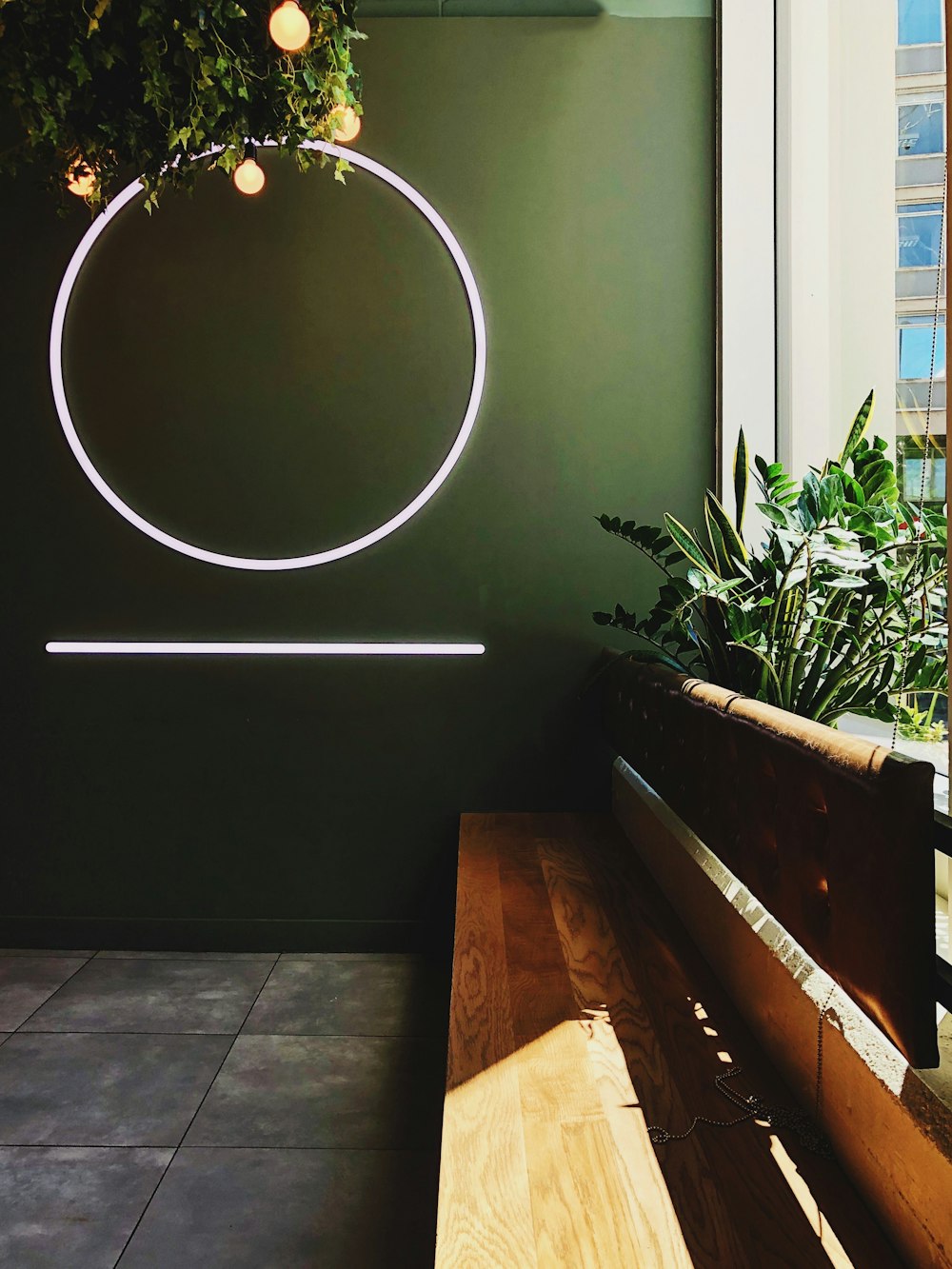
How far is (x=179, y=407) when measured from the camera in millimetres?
3324

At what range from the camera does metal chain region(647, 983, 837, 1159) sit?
4.69 ft

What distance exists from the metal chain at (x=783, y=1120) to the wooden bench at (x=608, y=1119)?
0.02 metres

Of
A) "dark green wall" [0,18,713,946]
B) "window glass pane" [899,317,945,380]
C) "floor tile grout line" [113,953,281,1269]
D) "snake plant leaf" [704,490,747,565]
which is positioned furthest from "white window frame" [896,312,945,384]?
"floor tile grout line" [113,953,281,1269]

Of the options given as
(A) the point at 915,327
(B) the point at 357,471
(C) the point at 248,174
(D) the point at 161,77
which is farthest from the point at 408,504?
(A) the point at 915,327

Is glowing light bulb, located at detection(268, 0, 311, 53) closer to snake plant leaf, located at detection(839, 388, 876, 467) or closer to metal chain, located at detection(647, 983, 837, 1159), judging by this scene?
snake plant leaf, located at detection(839, 388, 876, 467)

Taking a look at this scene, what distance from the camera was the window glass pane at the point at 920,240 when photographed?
7.87 ft

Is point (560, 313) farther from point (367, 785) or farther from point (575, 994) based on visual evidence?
point (575, 994)

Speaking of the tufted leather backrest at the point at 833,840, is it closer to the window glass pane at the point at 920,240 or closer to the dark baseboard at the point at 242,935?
the window glass pane at the point at 920,240

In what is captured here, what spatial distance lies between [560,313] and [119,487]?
5.32 feet

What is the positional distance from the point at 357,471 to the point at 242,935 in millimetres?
1653

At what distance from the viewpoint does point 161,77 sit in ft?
6.86

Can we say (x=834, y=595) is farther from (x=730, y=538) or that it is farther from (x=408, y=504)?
(x=408, y=504)

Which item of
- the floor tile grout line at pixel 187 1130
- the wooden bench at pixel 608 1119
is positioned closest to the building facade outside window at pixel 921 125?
the wooden bench at pixel 608 1119

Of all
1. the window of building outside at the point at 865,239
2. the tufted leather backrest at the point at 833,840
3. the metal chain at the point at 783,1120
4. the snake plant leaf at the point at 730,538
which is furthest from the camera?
the window of building outside at the point at 865,239
